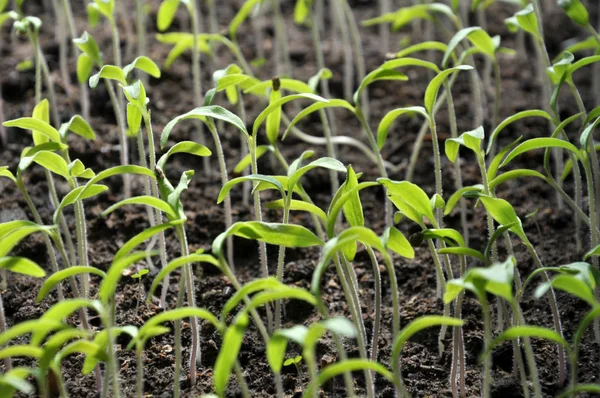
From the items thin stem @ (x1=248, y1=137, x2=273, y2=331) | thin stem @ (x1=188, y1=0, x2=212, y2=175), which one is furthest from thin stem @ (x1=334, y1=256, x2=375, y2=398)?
thin stem @ (x1=188, y1=0, x2=212, y2=175)

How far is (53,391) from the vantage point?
4.11ft

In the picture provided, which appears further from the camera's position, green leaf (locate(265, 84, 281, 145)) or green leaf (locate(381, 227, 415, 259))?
green leaf (locate(265, 84, 281, 145))

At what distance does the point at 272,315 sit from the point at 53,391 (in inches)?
17.7

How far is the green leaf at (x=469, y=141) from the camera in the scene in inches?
47.3

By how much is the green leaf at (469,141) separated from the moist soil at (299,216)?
14.0 inches

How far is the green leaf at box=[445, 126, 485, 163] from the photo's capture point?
120 centimetres

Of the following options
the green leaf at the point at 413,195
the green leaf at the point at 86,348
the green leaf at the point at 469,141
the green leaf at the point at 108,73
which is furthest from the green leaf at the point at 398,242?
the green leaf at the point at 108,73

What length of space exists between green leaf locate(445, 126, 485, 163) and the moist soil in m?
0.36

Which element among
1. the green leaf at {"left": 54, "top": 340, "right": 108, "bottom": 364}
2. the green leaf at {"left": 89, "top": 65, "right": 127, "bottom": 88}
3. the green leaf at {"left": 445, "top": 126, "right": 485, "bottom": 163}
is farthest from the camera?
the green leaf at {"left": 89, "top": 65, "right": 127, "bottom": 88}

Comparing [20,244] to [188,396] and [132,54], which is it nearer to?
[188,396]

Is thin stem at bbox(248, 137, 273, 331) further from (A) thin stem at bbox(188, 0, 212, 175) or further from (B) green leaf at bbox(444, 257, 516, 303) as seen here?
(A) thin stem at bbox(188, 0, 212, 175)

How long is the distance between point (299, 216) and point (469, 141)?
698 mm

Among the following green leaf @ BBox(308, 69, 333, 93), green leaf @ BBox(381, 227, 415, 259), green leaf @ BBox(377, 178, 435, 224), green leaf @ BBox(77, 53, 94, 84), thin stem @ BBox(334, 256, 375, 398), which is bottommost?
thin stem @ BBox(334, 256, 375, 398)

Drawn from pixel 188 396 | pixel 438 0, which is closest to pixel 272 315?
pixel 188 396
